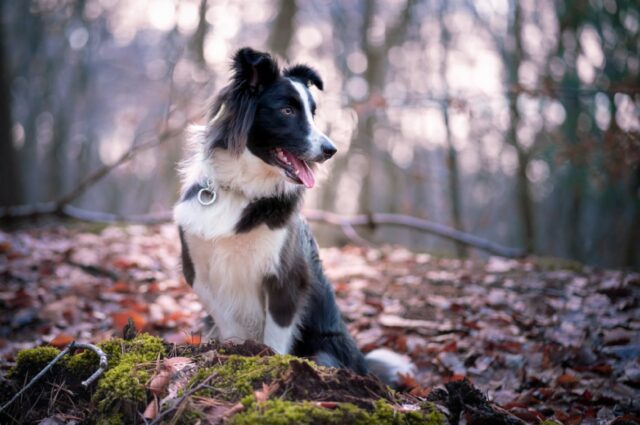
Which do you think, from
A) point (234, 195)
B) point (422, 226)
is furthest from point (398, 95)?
point (234, 195)

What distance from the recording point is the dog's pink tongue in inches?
157

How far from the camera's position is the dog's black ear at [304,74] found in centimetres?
443

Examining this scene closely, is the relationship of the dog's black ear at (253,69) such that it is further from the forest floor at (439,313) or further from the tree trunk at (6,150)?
the tree trunk at (6,150)

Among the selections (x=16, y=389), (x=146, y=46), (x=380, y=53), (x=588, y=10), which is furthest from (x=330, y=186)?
(x=16, y=389)

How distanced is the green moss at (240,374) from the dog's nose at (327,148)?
194 cm

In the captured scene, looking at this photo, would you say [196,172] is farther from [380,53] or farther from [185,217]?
[380,53]

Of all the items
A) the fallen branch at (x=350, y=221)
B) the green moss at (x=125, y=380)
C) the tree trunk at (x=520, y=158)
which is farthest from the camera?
the tree trunk at (x=520, y=158)

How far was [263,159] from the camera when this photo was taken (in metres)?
4.03

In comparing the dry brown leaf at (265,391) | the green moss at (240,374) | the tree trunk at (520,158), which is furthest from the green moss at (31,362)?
the tree trunk at (520,158)

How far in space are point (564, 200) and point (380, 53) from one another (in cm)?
1052

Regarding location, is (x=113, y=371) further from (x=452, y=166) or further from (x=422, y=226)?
(x=452, y=166)

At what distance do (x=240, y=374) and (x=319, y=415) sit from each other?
477 millimetres

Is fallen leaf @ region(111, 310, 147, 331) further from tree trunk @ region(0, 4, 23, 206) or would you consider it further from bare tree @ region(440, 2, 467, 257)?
tree trunk @ region(0, 4, 23, 206)

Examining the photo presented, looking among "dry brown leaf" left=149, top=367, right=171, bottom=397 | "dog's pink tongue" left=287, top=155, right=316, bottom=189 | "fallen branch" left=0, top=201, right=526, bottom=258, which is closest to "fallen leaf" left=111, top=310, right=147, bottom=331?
"dog's pink tongue" left=287, top=155, right=316, bottom=189
